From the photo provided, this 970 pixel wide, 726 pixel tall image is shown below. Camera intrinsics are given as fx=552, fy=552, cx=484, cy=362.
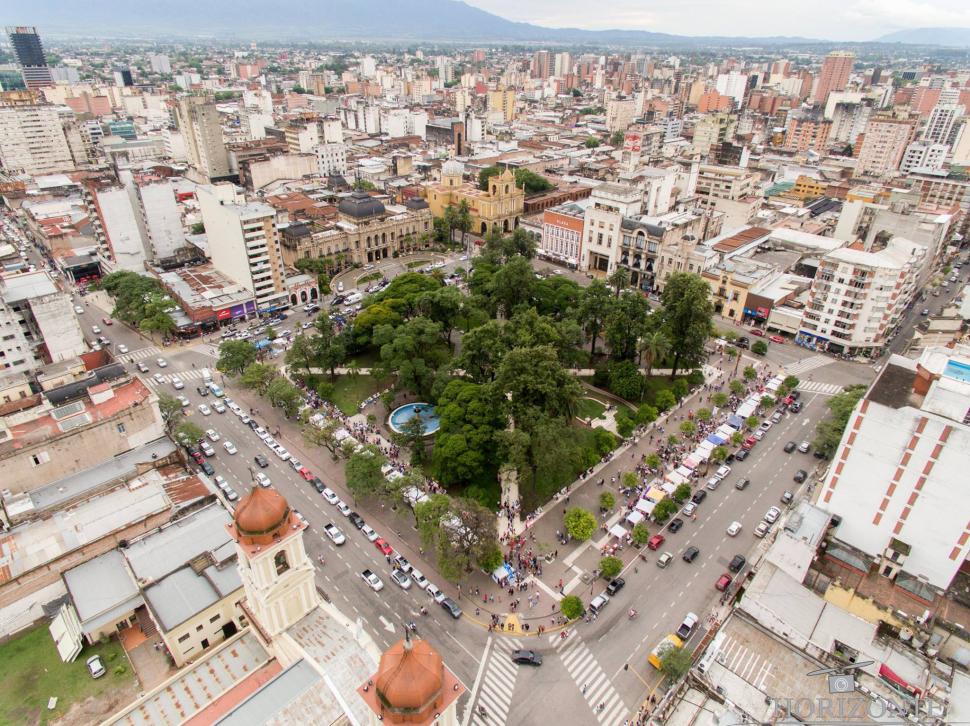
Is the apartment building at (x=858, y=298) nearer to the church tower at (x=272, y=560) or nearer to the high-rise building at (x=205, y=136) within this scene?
the church tower at (x=272, y=560)

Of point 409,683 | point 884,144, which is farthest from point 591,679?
point 884,144

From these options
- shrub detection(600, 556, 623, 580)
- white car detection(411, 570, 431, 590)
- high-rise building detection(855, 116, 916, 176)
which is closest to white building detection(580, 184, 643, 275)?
shrub detection(600, 556, 623, 580)

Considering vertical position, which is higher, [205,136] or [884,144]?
[205,136]

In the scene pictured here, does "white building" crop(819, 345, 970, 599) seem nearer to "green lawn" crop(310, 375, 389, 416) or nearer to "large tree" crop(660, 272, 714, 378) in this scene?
"large tree" crop(660, 272, 714, 378)

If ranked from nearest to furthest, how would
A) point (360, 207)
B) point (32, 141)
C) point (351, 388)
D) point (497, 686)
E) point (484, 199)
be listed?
point (497, 686), point (351, 388), point (360, 207), point (484, 199), point (32, 141)

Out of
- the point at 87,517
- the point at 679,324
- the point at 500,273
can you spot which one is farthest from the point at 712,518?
the point at 87,517

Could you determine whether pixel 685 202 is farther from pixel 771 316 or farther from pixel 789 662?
pixel 789 662

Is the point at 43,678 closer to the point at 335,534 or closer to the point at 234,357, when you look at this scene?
the point at 335,534
